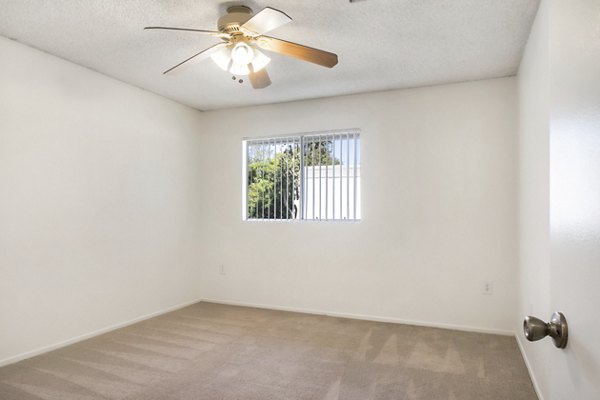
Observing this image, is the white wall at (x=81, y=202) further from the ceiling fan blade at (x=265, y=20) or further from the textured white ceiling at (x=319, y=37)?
the ceiling fan blade at (x=265, y=20)

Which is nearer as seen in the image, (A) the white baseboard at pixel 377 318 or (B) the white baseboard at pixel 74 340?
(B) the white baseboard at pixel 74 340

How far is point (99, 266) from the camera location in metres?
3.39

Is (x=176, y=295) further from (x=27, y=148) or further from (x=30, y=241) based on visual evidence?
(x=27, y=148)

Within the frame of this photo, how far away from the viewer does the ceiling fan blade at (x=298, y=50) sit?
2232 millimetres

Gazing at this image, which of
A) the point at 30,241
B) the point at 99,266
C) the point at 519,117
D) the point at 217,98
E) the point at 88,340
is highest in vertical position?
the point at 217,98

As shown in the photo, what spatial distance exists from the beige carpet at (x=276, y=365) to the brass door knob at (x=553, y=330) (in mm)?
1795

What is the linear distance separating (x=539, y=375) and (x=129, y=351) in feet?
9.63

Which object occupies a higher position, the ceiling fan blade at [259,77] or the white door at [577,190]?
the ceiling fan blade at [259,77]

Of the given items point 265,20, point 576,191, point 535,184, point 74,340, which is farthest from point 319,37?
point 74,340

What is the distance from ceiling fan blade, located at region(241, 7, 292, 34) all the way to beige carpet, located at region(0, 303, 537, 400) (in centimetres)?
221

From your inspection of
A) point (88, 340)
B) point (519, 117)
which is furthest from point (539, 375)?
point (88, 340)

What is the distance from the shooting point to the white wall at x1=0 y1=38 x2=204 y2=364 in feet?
9.04

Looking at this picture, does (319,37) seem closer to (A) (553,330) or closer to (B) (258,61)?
(B) (258,61)

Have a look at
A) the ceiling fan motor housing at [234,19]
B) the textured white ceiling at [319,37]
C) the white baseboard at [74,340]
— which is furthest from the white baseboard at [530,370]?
the white baseboard at [74,340]
